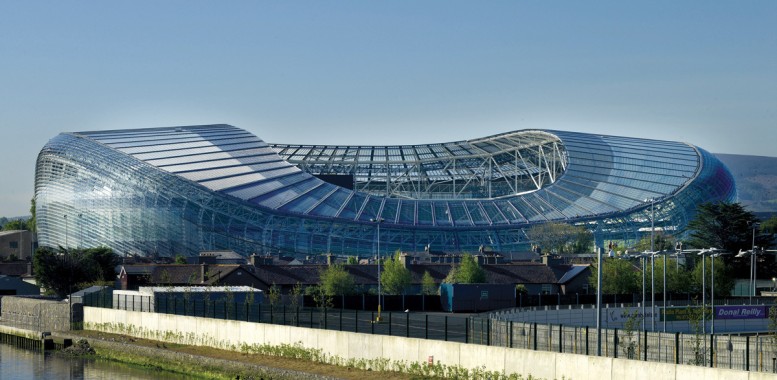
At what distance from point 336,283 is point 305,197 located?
62.0 m

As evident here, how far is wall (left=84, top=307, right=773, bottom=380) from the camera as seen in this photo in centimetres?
3834

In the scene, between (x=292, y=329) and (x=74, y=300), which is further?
(x=74, y=300)

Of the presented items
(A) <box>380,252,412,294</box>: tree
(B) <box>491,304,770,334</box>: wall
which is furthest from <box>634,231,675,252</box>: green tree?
(B) <box>491,304,770,334</box>: wall

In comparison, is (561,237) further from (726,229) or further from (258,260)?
(258,260)

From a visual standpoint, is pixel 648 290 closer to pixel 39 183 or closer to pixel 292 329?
pixel 292 329

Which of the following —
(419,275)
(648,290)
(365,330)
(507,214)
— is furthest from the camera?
(507,214)

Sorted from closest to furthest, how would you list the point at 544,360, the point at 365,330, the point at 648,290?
1. the point at 544,360
2. the point at 365,330
3. the point at 648,290

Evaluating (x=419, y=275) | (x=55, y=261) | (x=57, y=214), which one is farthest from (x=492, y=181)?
(x=55, y=261)

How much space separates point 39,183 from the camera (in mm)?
173625

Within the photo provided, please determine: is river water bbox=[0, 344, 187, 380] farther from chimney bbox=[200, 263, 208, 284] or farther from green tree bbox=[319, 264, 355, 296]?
green tree bbox=[319, 264, 355, 296]

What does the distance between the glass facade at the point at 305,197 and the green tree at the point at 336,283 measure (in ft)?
174

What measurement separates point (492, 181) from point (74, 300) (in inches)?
4764

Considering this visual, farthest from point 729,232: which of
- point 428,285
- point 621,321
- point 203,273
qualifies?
point 203,273

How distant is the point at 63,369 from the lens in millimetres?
63062
